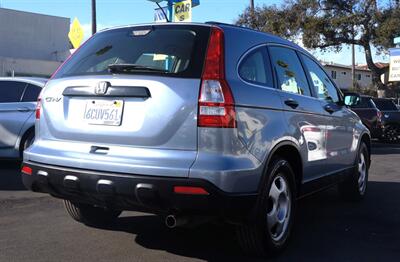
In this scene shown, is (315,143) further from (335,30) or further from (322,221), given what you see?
(335,30)

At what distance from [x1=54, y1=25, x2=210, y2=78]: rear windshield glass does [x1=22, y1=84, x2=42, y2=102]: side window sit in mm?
4849

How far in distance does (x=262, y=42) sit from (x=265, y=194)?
1362 millimetres

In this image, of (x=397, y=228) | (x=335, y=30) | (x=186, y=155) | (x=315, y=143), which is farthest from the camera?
(x=335, y=30)

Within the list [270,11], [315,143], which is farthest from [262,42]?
[270,11]

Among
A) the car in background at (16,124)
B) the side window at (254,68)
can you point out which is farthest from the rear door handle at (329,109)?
the car in background at (16,124)

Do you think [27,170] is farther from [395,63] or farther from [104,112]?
[395,63]

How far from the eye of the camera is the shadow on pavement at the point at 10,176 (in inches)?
300

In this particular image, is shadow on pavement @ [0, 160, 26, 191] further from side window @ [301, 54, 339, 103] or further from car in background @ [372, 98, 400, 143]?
car in background @ [372, 98, 400, 143]

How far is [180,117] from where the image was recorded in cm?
388

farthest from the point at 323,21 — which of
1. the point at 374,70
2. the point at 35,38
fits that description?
the point at 35,38

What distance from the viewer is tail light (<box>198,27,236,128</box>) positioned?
3836 millimetres

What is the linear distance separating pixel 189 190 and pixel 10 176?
5.60m

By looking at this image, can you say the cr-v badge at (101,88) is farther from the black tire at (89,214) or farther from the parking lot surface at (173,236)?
the black tire at (89,214)

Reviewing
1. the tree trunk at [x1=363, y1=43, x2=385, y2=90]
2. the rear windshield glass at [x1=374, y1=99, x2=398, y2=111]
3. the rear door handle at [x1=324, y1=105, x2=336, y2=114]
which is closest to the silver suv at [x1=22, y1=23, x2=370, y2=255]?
the rear door handle at [x1=324, y1=105, x2=336, y2=114]
